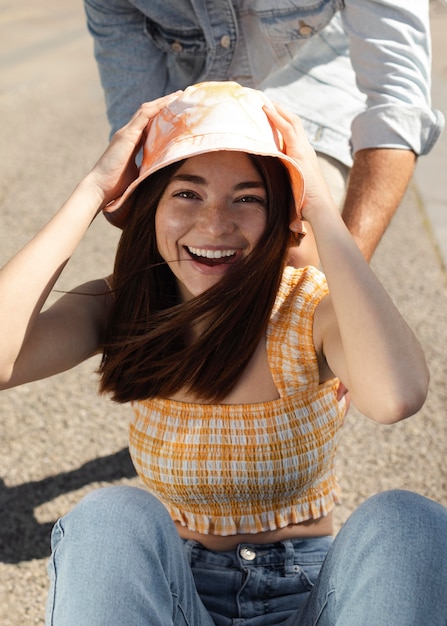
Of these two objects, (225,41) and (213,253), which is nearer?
(213,253)

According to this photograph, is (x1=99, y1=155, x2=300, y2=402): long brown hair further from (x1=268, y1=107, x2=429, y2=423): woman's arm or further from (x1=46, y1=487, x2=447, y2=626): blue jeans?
(x1=46, y1=487, x2=447, y2=626): blue jeans

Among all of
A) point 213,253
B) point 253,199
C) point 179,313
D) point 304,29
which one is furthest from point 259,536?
point 304,29

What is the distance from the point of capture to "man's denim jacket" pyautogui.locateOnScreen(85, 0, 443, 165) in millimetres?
2322

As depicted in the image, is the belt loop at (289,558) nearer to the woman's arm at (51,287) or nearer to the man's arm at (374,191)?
the woman's arm at (51,287)

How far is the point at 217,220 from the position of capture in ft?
6.05

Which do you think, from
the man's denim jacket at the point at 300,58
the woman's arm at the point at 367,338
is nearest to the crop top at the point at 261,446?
the woman's arm at the point at 367,338

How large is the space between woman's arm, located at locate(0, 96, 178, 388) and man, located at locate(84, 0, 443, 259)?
635 millimetres

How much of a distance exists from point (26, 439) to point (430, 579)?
6.04 feet

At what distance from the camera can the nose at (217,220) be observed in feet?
6.05

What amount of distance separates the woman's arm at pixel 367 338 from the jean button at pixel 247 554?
0.39 m

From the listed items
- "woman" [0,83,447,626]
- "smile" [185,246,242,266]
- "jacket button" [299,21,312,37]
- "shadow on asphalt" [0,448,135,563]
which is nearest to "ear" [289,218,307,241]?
"woman" [0,83,447,626]

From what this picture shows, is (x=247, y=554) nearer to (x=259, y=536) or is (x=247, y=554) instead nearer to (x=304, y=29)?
(x=259, y=536)

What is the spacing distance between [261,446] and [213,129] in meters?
0.65

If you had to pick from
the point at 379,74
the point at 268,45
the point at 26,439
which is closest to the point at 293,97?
the point at 268,45
